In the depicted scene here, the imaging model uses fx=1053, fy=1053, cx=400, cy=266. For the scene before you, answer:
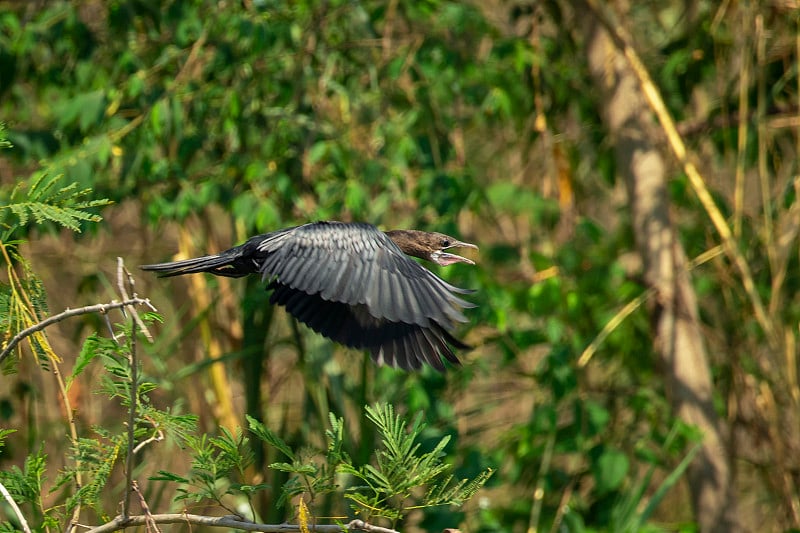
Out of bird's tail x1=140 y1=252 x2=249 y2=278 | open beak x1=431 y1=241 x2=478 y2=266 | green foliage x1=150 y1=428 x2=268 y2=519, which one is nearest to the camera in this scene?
green foliage x1=150 y1=428 x2=268 y2=519

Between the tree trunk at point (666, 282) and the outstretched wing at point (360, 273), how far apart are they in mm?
2056

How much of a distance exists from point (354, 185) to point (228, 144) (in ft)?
3.42

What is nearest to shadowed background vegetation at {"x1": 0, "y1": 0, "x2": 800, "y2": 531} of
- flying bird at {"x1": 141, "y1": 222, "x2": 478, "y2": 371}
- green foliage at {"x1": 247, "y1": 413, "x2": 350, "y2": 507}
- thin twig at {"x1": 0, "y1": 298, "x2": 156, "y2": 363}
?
flying bird at {"x1": 141, "y1": 222, "x2": 478, "y2": 371}

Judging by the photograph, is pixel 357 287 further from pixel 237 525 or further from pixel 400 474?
pixel 237 525

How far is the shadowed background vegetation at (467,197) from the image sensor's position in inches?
179

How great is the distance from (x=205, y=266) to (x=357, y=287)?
679 mm

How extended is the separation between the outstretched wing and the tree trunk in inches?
80.9

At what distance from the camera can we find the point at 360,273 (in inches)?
128

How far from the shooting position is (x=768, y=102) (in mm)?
5234

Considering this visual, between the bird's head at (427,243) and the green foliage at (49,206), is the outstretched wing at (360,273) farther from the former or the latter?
the green foliage at (49,206)

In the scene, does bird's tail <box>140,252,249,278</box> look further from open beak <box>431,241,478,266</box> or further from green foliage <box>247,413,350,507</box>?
green foliage <box>247,413,350,507</box>

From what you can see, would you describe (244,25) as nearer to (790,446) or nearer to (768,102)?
(768,102)

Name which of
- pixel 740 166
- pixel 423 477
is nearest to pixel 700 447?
pixel 740 166

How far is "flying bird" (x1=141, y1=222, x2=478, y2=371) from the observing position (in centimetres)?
303
